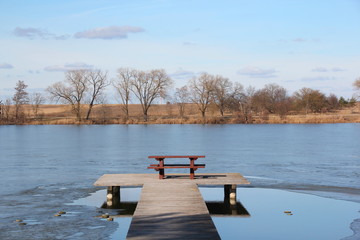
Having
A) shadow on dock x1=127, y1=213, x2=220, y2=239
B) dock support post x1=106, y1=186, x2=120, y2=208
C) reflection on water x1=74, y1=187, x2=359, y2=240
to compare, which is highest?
shadow on dock x1=127, y1=213, x2=220, y2=239

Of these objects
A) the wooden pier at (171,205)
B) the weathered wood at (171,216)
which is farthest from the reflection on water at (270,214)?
the weathered wood at (171,216)

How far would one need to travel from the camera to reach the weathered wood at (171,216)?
10898 millimetres

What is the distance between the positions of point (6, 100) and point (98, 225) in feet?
271

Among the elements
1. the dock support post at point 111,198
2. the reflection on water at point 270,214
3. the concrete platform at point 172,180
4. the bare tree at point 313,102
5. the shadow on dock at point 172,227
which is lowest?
the reflection on water at point 270,214

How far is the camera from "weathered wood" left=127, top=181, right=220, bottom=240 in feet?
35.8

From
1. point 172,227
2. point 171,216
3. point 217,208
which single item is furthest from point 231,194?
point 172,227

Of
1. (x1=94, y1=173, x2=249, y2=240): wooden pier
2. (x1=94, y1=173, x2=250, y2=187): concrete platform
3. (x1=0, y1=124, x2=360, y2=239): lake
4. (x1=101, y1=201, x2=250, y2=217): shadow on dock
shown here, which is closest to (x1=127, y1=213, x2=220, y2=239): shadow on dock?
(x1=94, y1=173, x2=249, y2=240): wooden pier

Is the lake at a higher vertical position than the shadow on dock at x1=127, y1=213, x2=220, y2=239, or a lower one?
lower

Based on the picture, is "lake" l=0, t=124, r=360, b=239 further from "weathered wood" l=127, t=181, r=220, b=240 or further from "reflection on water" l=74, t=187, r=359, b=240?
"weathered wood" l=127, t=181, r=220, b=240

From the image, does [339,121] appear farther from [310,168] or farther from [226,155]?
[310,168]

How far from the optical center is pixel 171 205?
1358cm

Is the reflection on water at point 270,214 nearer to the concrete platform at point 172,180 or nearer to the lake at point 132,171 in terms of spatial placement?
the lake at point 132,171

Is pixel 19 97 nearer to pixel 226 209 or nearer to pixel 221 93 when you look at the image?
pixel 221 93

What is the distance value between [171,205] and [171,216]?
115 centimetres
